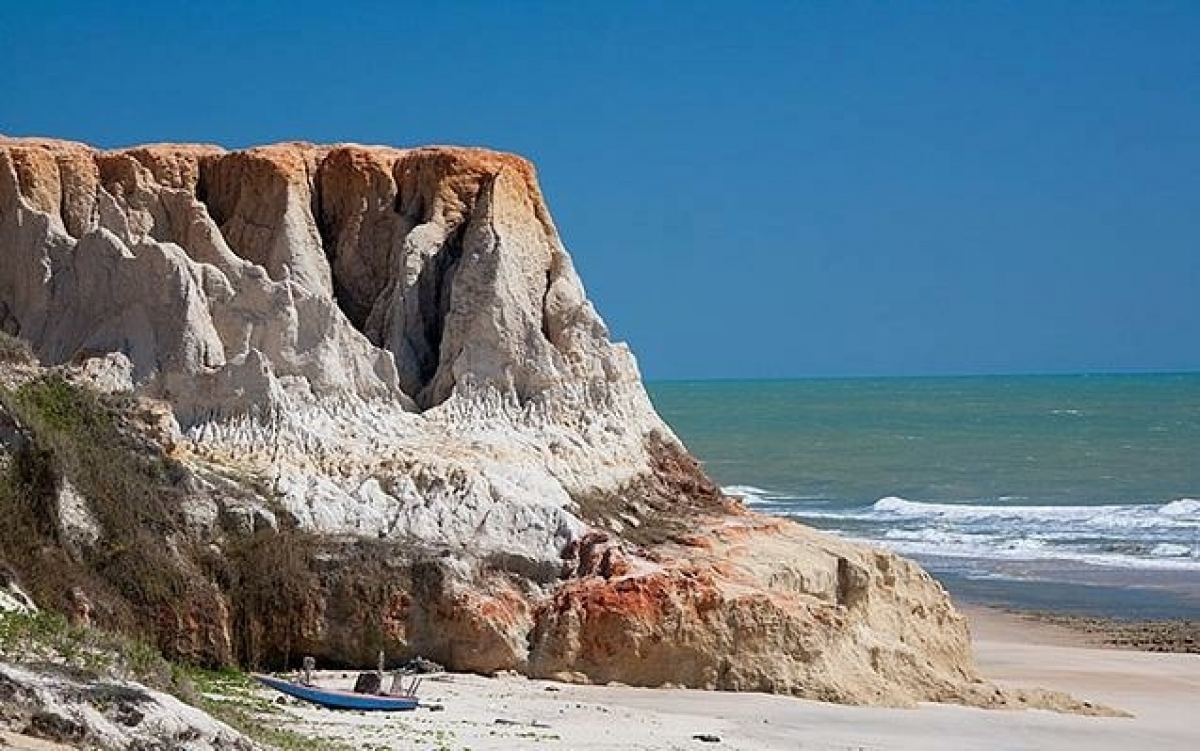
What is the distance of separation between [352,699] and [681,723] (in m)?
2.79

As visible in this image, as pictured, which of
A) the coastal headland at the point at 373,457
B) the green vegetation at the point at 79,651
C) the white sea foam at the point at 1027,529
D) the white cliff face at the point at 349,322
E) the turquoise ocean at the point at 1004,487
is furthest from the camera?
the white sea foam at the point at 1027,529

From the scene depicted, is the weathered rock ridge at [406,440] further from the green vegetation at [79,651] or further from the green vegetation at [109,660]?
the green vegetation at [79,651]

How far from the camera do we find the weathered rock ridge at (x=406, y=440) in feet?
57.5

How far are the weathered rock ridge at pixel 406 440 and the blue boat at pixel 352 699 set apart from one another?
185 cm

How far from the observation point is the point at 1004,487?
59.6m

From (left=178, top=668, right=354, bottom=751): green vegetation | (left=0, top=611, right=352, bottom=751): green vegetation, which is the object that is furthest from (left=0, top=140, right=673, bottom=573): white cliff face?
(left=0, top=611, right=352, bottom=751): green vegetation

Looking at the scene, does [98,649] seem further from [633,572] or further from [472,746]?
[633,572]

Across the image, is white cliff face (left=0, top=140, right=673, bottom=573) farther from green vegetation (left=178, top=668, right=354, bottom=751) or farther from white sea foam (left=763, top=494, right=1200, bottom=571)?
white sea foam (left=763, top=494, right=1200, bottom=571)

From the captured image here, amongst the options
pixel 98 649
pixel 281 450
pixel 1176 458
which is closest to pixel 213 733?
pixel 98 649

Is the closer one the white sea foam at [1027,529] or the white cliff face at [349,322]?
the white cliff face at [349,322]

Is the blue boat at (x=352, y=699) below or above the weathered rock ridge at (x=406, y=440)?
below

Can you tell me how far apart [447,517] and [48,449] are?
12.6 feet

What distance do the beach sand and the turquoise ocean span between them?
49.4 feet

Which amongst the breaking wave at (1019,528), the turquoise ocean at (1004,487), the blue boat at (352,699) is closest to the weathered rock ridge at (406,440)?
the blue boat at (352,699)
